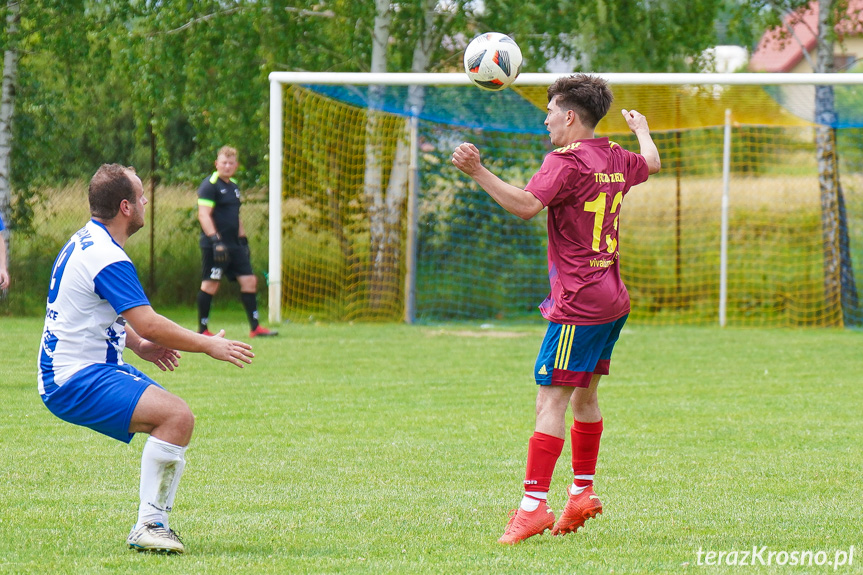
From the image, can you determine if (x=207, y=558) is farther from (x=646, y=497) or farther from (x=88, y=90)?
(x=88, y=90)

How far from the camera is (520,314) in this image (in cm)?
1553

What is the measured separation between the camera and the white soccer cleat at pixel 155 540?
401 centimetres

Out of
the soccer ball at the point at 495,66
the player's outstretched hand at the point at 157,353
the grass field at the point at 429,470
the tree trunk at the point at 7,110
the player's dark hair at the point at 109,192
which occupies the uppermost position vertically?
the tree trunk at the point at 7,110

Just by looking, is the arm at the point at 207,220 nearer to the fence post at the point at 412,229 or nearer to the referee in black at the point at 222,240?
the referee in black at the point at 222,240

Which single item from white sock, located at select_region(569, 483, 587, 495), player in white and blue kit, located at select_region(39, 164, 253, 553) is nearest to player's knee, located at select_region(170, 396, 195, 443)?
player in white and blue kit, located at select_region(39, 164, 253, 553)

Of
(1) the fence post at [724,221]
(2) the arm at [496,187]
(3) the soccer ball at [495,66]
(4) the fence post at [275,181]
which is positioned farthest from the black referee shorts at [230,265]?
(2) the arm at [496,187]

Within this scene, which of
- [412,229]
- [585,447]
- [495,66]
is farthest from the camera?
[412,229]

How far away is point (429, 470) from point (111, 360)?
217 cm

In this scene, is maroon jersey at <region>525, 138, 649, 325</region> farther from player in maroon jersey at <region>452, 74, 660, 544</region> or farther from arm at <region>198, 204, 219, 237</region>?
arm at <region>198, 204, 219, 237</region>

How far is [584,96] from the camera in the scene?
14.5ft

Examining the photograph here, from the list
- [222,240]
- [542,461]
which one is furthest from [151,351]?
[222,240]

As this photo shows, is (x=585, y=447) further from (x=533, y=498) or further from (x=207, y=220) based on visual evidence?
(x=207, y=220)

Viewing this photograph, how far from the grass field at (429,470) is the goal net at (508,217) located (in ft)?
13.8

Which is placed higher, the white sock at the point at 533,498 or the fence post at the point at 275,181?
the fence post at the point at 275,181
